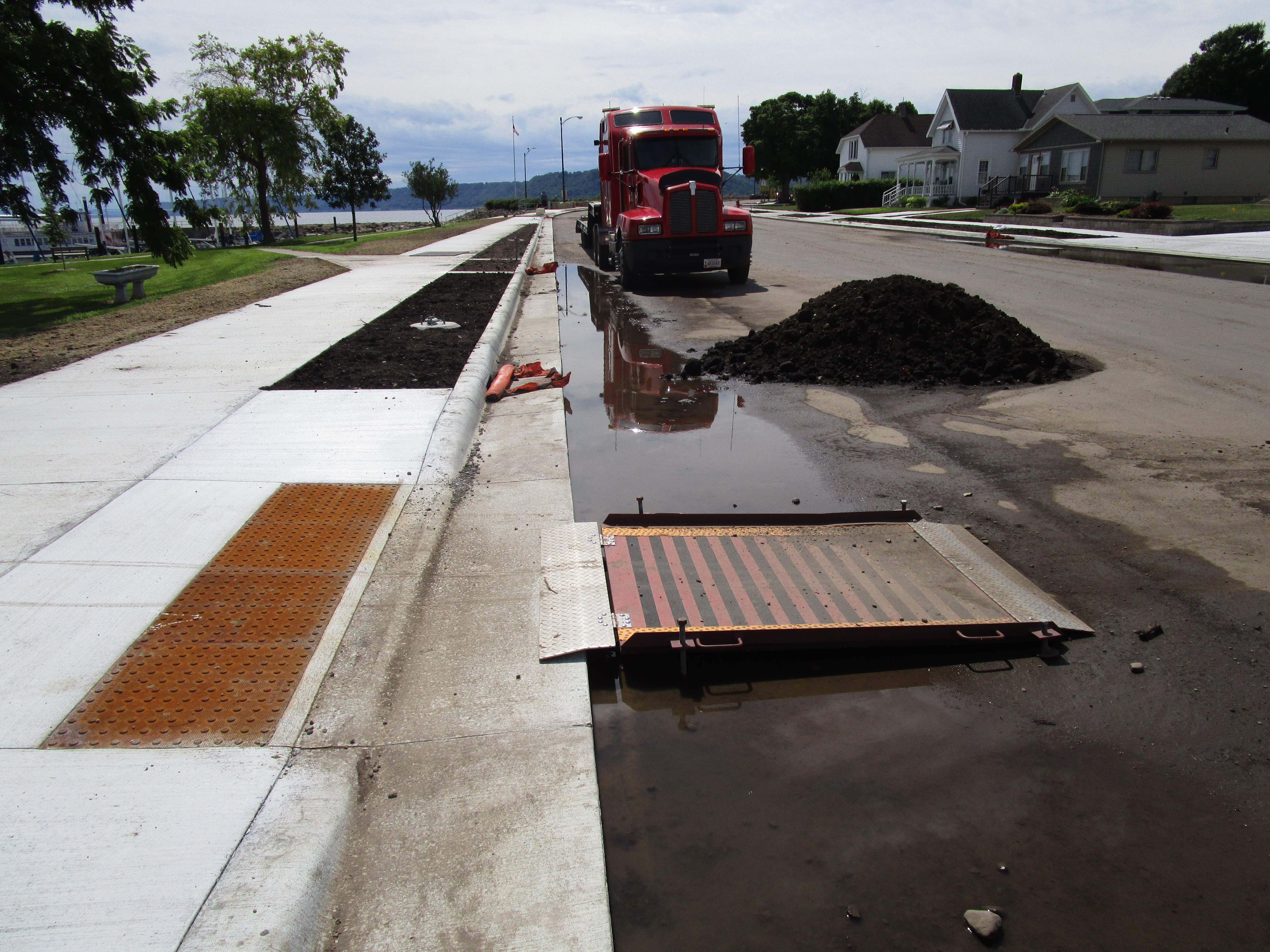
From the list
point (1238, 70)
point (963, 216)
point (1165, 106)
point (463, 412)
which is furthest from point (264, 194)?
point (1238, 70)

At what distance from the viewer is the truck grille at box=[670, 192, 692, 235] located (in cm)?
1631

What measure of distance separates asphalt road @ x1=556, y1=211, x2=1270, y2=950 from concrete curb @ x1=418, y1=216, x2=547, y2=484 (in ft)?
3.22

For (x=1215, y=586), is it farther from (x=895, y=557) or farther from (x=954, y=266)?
(x=954, y=266)

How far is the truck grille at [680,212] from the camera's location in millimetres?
16312

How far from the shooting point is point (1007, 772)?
326cm

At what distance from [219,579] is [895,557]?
3.76 metres

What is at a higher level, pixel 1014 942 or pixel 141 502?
pixel 141 502

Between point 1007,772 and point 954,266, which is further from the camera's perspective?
point 954,266

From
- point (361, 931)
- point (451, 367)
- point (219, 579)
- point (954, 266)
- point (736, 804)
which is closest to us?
point (361, 931)

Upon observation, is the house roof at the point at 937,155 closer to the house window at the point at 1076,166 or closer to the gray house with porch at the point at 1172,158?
the house window at the point at 1076,166

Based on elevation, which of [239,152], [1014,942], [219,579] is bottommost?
[1014,942]

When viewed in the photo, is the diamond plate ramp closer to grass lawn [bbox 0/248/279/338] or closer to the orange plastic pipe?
the orange plastic pipe

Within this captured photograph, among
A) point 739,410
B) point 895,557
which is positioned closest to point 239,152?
point 739,410

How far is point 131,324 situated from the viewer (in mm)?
12938
